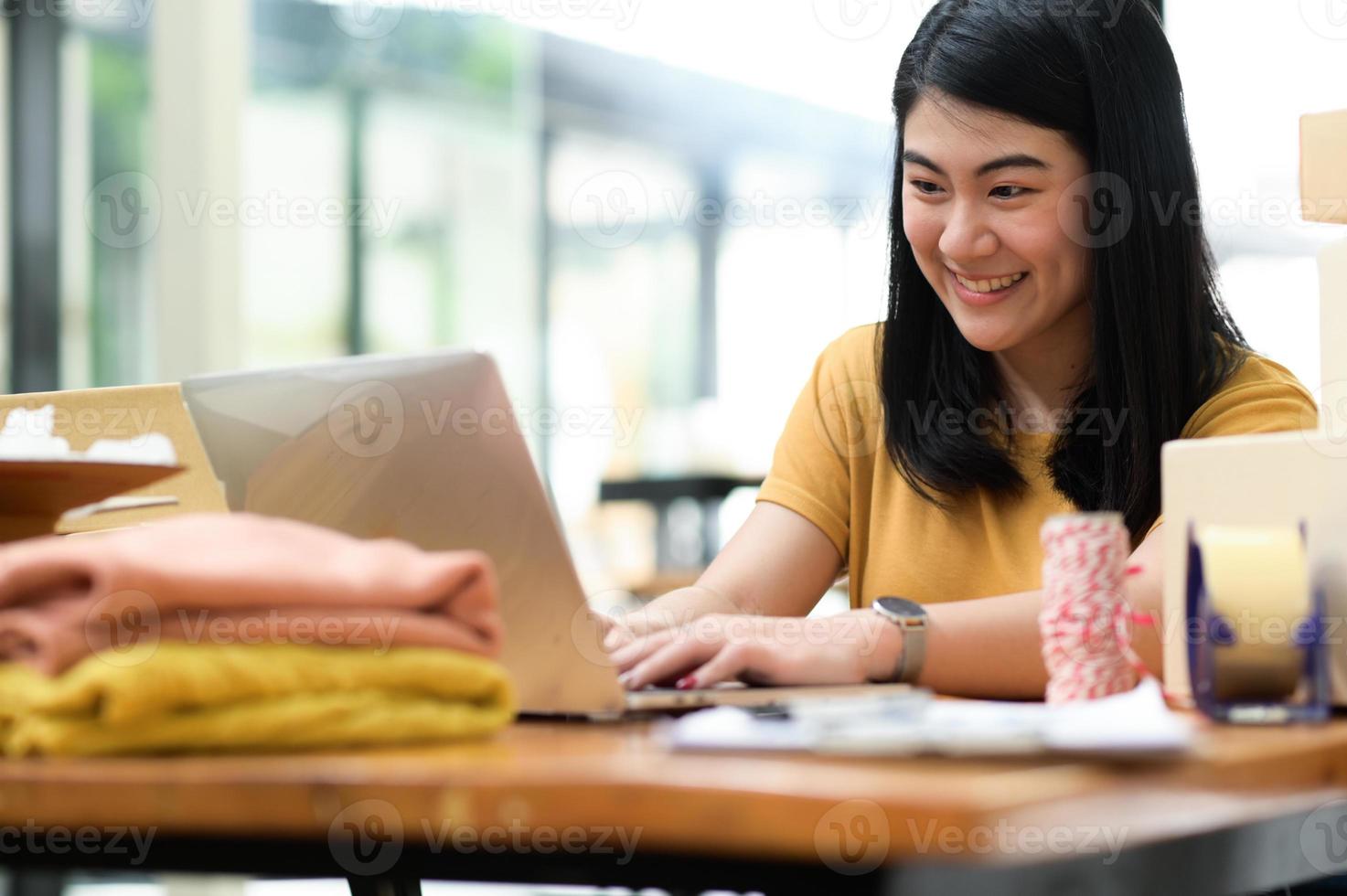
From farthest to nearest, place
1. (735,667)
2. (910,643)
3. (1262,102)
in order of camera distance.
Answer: (1262,102)
(910,643)
(735,667)

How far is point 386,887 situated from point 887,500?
80cm

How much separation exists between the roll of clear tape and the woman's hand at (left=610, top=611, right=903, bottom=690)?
0.31 metres

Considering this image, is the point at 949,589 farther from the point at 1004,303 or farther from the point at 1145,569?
the point at 1145,569

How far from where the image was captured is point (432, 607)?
31.6 inches

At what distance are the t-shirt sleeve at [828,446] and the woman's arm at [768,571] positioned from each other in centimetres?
2

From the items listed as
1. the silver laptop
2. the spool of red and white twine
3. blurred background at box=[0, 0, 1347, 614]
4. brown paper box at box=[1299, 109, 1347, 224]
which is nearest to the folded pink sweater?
the silver laptop

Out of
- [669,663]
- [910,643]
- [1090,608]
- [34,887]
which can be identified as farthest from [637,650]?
[34,887]

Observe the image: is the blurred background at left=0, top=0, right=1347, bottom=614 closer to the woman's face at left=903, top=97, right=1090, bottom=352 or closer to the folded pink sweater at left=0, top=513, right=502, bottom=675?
the woman's face at left=903, top=97, right=1090, bottom=352

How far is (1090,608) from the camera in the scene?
89 centimetres

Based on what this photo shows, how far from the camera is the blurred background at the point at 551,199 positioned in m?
2.87

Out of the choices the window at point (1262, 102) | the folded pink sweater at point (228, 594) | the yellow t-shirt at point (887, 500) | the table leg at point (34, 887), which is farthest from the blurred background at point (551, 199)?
the table leg at point (34, 887)

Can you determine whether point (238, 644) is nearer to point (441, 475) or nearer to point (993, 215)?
point (441, 475)

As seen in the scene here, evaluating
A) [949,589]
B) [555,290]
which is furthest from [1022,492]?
[555,290]

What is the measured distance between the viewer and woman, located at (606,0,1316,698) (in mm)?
1511
